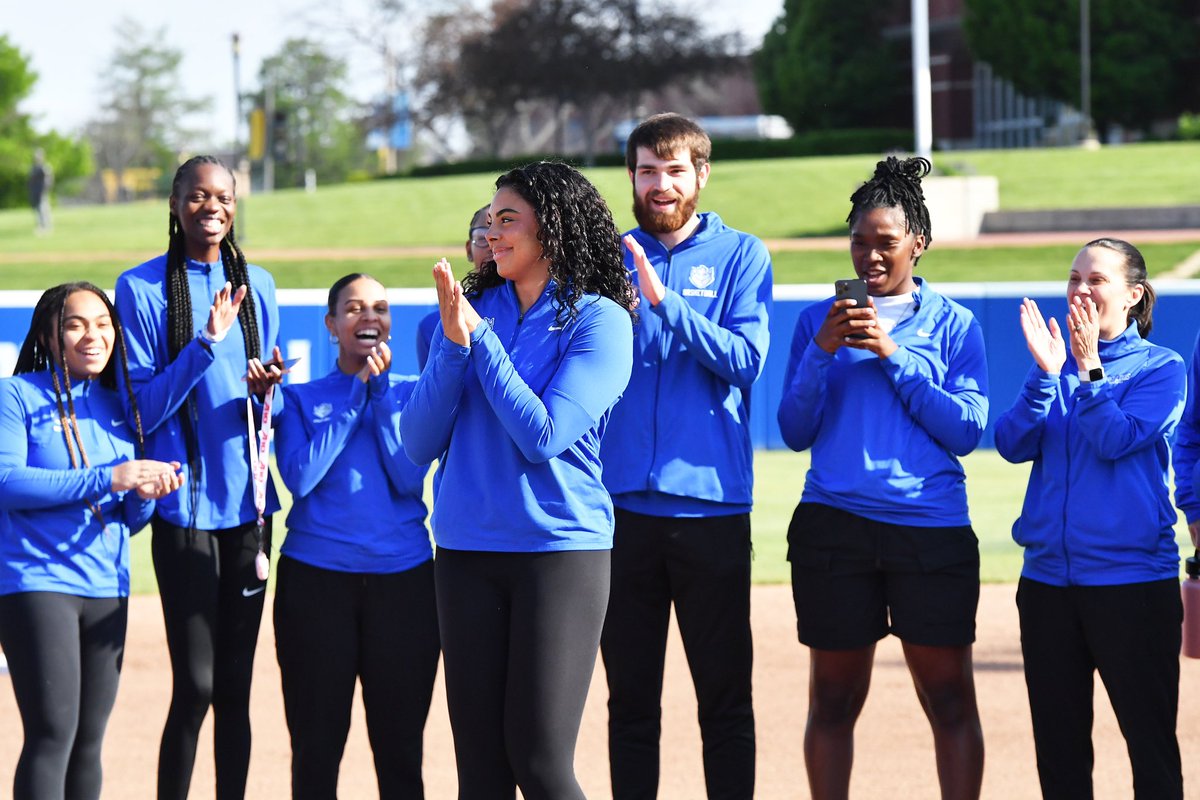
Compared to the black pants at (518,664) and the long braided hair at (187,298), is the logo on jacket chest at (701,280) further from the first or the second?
the long braided hair at (187,298)

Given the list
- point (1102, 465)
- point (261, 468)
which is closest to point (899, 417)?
point (1102, 465)

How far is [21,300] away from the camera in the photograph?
13.5 meters

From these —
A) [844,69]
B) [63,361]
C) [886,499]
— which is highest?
[844,69]

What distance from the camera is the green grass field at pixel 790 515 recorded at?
9602 millimetres

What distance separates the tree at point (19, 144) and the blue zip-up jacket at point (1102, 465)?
190 ft

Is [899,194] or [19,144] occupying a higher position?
[19,144]

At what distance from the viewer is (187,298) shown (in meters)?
4.92

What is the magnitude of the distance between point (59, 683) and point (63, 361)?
97 centimetres

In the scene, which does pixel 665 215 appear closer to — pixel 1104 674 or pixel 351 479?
pixel 351 479

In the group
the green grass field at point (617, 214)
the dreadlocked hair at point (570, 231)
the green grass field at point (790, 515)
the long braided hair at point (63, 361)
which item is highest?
the green grass field at point (617, 214)

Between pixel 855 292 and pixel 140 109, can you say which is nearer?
pixel 855 292

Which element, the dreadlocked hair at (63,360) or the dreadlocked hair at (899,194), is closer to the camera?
the dreadlocked hair at (63,360)

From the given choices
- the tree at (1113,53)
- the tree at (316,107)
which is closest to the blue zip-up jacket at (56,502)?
the tree at (1113,53)

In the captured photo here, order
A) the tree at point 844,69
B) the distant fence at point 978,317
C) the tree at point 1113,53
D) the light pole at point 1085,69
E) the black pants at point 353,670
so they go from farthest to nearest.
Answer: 1. the tree at point 844,69
2. the tree at point 1113,53
3. the light pole at point 1085,69
4. the distant fence at point 978,317
5. the black pants at point 353,670
